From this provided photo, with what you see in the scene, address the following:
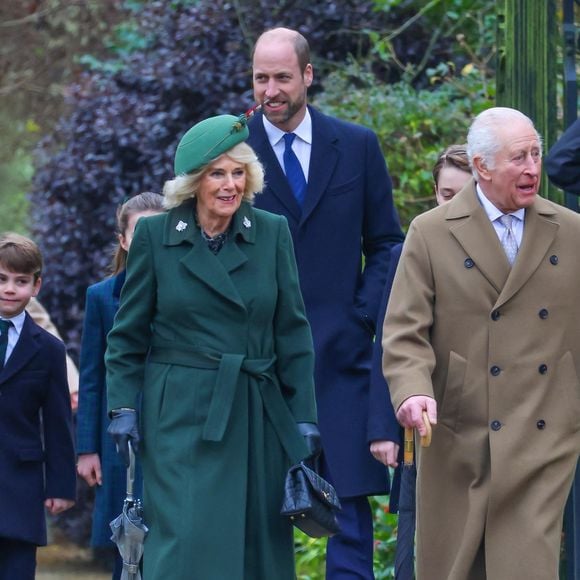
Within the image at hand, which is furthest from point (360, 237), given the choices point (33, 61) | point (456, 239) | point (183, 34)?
point (33, 61)

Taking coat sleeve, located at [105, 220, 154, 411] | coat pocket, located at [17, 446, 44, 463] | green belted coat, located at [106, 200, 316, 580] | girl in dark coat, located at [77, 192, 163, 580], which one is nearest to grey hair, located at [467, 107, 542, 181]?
green belted coat, located at [106, 200, 316, 580]

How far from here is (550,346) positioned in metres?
6.01

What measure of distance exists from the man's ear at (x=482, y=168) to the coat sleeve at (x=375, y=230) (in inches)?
42.6

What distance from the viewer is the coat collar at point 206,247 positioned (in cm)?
610

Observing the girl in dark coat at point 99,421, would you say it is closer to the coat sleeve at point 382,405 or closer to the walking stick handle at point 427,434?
the coat sleeve at point 382,405

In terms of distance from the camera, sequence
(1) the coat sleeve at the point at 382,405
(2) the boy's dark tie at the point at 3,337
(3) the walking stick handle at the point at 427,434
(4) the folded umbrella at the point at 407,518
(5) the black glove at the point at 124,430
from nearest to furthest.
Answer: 1. (3) the walking stick handle at the point at 427,434
2. (5) the black glove at the point at 124,430
3. (4) the folded umbrella at the point at 407,518
4. (1) the coat sleeve at the point at 382,405
5. (2) the boy's dark tie at the point at 3,337

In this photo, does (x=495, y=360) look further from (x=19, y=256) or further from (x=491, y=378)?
(x=19, y=256)

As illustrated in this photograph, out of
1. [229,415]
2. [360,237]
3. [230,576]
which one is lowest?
[230,576]

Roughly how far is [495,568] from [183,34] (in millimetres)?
5821

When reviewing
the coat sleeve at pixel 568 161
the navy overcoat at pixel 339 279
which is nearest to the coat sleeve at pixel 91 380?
the navy overcoat at pixel 339 279

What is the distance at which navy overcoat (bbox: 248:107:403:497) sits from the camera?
23.1ft

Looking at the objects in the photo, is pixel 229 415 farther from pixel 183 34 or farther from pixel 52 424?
pixel 183 34

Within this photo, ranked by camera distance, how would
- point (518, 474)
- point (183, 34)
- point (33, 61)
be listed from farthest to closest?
point (33, 61)
point (183, 34)
point (518, 474)

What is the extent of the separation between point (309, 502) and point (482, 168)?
50.1 inches
